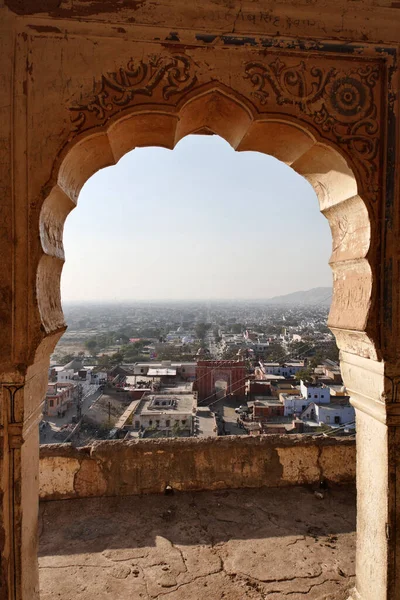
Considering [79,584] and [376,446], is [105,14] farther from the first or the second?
[79,584]

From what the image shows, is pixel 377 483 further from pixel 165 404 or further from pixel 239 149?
pixel 165 404

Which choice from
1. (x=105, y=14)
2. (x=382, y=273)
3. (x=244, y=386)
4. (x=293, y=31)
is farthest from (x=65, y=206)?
(x=244, y=386)

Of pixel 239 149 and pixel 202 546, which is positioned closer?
pixel 239 149

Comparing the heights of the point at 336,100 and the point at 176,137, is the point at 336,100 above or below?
above

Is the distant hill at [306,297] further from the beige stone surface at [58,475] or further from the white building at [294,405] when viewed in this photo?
the beige stone surface at [58,475]

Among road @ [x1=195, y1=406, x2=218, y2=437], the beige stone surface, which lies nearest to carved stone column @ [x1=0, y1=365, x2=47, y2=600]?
the beige stone surface

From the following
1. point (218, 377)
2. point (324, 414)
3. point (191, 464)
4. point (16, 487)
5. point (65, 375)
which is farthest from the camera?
point (65, 375)

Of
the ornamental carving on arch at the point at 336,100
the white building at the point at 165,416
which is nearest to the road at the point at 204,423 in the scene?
the white building at the point at 165,416

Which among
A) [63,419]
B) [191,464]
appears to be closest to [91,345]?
[63,419]
